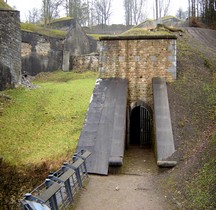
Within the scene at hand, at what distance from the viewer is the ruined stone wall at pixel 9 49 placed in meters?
17.2

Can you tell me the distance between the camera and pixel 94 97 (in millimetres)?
11469

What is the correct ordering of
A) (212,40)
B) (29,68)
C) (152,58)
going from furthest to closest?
1. (29,68)
2. (212,40)
3. (152,58)

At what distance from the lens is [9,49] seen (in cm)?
1786

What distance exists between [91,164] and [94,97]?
3405 mm

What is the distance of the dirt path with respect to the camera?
6.55m

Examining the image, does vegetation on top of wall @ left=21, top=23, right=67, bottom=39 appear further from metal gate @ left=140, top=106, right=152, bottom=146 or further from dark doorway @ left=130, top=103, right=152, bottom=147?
metal gate @ left=140, top=106, right=152, bottom=146

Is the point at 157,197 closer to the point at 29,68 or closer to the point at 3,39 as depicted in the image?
the point at 3,39

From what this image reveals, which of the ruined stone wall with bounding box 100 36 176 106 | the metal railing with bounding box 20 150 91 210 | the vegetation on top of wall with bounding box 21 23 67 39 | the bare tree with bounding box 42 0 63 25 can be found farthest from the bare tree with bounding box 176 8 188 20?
the metal railing with bounding box 20 150 91 210

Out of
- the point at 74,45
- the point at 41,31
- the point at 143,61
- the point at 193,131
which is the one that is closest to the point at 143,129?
the point at 143,61

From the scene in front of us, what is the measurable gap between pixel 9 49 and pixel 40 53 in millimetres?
10512

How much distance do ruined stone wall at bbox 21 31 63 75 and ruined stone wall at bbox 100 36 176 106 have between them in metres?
16.0

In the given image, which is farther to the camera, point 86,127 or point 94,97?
point 94,97

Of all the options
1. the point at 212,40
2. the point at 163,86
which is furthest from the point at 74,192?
the point at 212,40

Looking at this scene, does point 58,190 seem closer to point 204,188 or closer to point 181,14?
point 204,188
